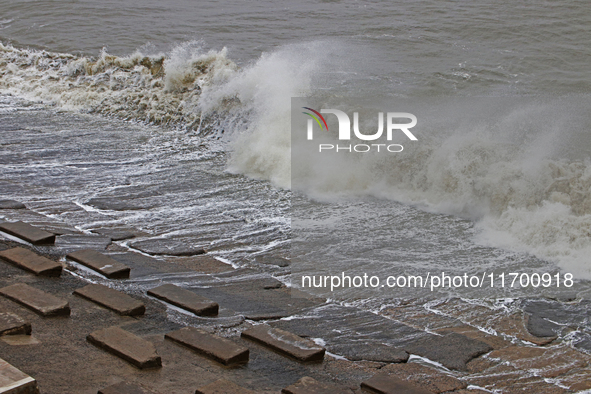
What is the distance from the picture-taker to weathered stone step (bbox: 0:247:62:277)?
446 cm

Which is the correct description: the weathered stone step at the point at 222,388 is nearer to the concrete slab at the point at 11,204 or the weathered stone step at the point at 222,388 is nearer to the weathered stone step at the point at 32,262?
the weathered stone step at the point at 32,262

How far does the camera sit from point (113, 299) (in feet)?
13.4

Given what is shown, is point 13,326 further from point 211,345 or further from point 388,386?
point 388,386

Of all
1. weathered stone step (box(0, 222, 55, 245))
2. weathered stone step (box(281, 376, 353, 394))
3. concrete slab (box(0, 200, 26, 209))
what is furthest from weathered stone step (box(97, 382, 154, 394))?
concrete slab (box(0, 200, 26, 209))

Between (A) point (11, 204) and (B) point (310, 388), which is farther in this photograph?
(A) point (11, 204)

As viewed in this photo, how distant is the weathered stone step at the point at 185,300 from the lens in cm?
418

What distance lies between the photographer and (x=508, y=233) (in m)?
6.84

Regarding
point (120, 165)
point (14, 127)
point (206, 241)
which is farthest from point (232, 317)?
point (14, 127)

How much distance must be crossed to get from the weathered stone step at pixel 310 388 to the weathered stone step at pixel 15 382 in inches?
46.0

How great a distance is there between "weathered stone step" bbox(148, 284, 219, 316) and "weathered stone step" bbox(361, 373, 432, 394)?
1.25 metres

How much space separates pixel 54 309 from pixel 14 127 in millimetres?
7776

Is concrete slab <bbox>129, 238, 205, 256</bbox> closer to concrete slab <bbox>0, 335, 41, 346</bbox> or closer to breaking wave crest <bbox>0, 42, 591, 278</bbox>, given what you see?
concrete slab <bbox>0, 335, 41, 346</bbox>

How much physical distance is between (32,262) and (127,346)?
4.92 ft

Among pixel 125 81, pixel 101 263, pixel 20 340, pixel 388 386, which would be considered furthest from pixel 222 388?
pixel 125 81
